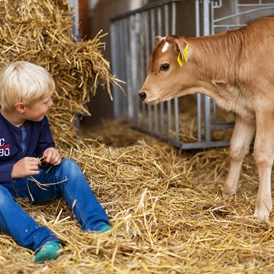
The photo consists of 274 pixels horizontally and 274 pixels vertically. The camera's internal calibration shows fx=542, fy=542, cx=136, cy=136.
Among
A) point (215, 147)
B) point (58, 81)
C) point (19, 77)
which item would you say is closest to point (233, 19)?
point (215, 147)

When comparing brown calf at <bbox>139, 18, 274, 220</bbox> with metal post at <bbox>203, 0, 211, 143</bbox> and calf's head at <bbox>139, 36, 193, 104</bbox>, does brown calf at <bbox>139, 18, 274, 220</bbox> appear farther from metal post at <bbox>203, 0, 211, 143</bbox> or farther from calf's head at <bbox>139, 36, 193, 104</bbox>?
metal post at <bbox>203, 0, 211, 143</bbox>

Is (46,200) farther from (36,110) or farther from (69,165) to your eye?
(36,110)

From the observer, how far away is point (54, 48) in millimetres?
5215

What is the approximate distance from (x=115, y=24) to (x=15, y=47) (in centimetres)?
380

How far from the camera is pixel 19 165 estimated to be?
3744 millimetres

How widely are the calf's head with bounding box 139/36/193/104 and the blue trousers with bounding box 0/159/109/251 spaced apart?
4.65ft

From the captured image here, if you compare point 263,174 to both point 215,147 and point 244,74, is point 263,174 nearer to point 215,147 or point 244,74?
point 244,74

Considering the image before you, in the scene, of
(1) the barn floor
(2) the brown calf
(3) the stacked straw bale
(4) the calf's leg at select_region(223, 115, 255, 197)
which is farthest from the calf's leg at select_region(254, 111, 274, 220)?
(3) the stacked straw bale

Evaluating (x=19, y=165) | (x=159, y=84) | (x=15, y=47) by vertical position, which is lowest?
(x=19, y=165)

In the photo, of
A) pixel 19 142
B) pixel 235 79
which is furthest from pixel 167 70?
pixel 19 142

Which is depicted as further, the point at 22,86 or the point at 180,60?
the point at 180,60

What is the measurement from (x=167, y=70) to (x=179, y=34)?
9.10 ft

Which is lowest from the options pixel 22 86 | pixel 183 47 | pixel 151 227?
pixel 151 227

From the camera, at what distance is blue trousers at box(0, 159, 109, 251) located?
3494 mm
